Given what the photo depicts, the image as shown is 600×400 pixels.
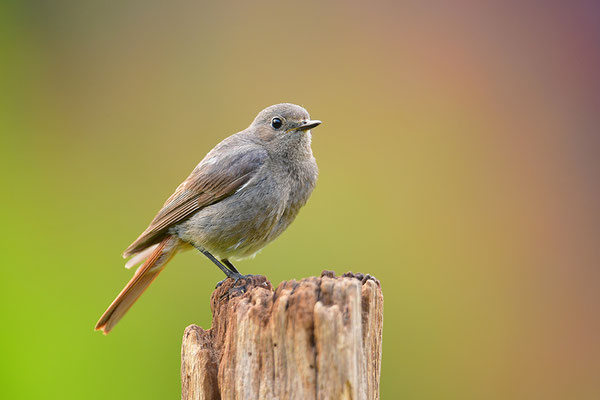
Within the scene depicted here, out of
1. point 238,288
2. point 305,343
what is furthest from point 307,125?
point 305,343

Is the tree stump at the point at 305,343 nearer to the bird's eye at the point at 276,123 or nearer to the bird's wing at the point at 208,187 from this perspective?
the bird's wing at the point at 208,187

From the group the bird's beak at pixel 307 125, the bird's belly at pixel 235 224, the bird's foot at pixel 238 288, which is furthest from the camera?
the bird's beak at pixel 307 125

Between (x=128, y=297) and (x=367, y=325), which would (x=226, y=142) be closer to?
(x=128, y=297)

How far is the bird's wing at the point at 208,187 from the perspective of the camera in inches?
184

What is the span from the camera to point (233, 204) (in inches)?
181

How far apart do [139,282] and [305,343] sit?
2.43m

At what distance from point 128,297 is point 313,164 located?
5.45ft

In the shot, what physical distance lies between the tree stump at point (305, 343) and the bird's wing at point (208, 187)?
1.87 meters

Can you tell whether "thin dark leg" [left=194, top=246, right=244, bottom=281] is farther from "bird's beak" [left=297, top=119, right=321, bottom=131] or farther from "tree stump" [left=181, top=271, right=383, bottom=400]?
"tree stump" [left=181, top=271, right=383, bottom=400]

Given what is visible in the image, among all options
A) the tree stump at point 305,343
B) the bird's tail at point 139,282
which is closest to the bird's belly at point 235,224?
the bird's tail at point 139,282

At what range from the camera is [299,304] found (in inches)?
101

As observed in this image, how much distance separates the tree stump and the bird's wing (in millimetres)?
1873

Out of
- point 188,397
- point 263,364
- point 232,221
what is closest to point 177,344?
point 232,221

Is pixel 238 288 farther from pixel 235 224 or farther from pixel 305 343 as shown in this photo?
pixel 305 343
